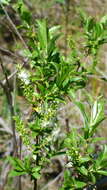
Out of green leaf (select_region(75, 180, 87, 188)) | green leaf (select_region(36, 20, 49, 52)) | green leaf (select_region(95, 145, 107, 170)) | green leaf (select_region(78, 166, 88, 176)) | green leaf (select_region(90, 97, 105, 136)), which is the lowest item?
green leaf (select_region(75, 180, 87, 188))

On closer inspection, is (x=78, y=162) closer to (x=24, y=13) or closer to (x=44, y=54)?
(x=44, y=54)

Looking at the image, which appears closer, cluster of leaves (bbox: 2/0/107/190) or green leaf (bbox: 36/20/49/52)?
cluster of leaves (bbox: 2/0/107/190)

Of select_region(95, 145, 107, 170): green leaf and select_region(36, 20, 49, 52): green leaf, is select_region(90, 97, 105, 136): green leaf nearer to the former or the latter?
select_region(95, 145, 107, 170): green leaf

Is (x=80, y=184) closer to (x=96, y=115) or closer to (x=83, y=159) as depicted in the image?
(x=83, y=159)

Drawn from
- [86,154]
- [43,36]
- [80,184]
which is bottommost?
[80,184]

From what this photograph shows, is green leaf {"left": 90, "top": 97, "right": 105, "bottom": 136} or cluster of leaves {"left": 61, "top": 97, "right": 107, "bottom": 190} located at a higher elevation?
green leaf {"left": 90, "top": 97, "right": 105, "bottom": 136}

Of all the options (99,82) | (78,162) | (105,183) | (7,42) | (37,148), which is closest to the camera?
(78,162)

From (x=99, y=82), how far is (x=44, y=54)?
2.87 metres

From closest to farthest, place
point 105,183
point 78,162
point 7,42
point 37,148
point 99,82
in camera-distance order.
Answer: point 78,162, point 37,148, point 105,183, point 99,82, point 7,42

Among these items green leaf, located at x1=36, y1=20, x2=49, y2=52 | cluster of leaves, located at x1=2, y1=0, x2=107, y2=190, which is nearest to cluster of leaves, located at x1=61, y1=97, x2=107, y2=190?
cluster of leaves, located at x1=2, y1=0, x2=107, y2=190

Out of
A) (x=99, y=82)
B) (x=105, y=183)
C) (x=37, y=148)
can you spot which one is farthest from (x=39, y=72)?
(x=99, y=82)

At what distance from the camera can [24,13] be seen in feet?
5.50

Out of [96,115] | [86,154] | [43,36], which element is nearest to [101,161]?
[86,154]

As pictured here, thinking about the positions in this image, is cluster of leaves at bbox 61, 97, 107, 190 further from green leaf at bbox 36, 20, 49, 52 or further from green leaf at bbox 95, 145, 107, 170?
green leaf at bbox 36, 20, 49, 52
